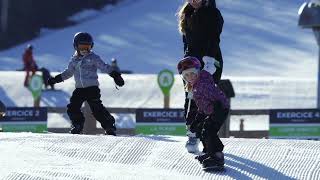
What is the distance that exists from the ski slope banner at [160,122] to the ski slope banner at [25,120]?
5.01 ft

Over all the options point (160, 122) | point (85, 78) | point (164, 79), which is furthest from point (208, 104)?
point (164, 79)

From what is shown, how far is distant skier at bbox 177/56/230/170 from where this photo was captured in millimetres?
6227

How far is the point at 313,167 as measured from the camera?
6.27m

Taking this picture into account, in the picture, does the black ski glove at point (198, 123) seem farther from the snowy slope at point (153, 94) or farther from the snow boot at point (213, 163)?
the snowy slope at point (153, 94)

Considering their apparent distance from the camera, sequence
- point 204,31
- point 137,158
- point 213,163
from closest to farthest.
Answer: point 213,163
point 137,158
point 204,31

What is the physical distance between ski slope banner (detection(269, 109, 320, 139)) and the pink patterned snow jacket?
7.44m

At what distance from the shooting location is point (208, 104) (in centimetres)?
626

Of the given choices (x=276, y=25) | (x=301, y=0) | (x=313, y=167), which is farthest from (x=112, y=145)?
(x=301, y=0)

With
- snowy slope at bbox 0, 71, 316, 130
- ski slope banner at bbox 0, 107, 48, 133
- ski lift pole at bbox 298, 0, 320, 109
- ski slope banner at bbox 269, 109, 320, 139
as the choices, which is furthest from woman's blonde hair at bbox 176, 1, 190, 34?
snowy slope at bbox 0, 71, 316, 130

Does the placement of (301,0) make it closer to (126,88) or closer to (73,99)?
(126,88)

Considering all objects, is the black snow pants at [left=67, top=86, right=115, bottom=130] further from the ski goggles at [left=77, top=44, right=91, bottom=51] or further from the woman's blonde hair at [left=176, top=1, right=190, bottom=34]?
the woman's blonde hair at [left=176, top=1, right=190, bottom=34]

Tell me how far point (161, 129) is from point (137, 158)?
7316 mm

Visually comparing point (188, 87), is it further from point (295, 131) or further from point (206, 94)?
point (295, 131)

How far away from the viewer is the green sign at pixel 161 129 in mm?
13883
